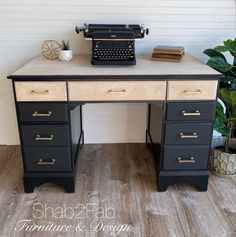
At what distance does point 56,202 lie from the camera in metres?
1.81

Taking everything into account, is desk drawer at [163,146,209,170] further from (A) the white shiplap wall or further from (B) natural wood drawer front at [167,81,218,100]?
(A) the white shiplap wall

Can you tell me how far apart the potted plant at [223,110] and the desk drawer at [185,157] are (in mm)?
233

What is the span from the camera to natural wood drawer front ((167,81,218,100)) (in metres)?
1.66

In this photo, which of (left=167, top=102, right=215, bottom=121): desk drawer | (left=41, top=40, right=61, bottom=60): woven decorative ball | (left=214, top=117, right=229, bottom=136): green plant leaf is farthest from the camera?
(left=41, top=40, right=61, bottom=60): woven decorative ball

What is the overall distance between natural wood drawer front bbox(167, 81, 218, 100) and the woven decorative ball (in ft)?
3.09

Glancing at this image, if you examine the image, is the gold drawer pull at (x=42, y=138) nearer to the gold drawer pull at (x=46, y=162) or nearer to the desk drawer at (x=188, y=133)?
the gold drawer pull at (x=46, y=162)

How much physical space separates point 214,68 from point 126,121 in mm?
A: 944

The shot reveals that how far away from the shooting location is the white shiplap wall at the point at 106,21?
2.11 m

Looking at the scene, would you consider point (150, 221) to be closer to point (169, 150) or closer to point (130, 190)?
point (130, 190)

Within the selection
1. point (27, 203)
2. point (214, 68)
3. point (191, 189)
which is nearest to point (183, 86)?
point (214, 68)

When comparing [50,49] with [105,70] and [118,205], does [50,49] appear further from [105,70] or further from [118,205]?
[118,205]

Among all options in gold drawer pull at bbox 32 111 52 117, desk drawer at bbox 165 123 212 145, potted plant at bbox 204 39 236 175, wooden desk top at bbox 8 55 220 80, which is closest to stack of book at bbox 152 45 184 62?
wooden desk top at bbox 8 55 220 80

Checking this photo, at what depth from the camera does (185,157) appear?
72.0 inches

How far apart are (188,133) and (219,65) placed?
0.52 meters
